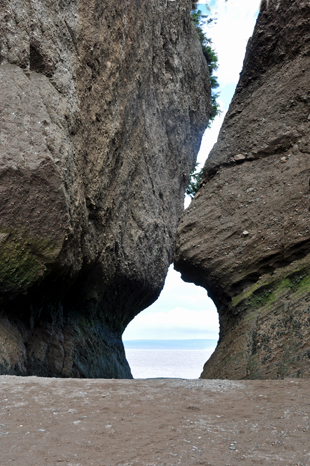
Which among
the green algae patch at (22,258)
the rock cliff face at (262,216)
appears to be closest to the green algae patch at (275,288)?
the rock cliff face at (262,216)

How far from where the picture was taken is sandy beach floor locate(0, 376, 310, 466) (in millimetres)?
2576

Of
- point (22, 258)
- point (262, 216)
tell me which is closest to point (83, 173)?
point (22, 258)

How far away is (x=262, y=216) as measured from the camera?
7.68m

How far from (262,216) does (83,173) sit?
3.63 m

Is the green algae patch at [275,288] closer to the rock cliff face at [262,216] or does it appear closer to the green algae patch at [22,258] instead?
the rock cliff face at [262,216]

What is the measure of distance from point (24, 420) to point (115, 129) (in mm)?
7299

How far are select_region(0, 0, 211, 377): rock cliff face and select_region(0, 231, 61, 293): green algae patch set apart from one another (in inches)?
0.7

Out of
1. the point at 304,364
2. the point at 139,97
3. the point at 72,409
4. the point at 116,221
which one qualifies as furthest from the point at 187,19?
the point at 72,409

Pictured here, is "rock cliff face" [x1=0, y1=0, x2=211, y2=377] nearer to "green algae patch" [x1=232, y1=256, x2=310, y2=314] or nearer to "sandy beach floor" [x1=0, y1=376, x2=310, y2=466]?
"sandy beach floor" [x1=0, y1=376, x2=310, y2=466]

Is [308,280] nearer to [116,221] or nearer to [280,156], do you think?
[280,156]

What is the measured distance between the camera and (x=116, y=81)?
371 inches

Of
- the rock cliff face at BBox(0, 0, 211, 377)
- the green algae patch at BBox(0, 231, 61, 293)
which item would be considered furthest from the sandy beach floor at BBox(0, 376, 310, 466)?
the rock cliff face at BBox(0, 0, 211, 377)

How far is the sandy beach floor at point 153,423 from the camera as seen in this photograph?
2576mm

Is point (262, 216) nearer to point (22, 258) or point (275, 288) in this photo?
point (275, 288)
